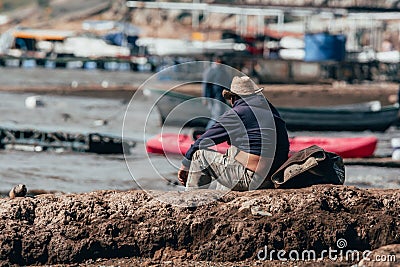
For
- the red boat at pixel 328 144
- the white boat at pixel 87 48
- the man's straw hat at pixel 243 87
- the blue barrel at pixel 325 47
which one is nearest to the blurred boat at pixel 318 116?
the red boat at pixel 328 144

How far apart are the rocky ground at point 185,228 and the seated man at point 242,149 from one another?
368 millimetres

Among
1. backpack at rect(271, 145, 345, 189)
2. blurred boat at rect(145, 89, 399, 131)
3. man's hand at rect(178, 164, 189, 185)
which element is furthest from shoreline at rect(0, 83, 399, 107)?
man's hand at rect(178, 164, 189, 185)

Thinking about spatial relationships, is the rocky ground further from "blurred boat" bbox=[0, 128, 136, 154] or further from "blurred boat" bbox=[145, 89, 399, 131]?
"blurred boat" bbox=[145, 89, 399, 131]

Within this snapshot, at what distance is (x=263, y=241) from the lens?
8.00 meters

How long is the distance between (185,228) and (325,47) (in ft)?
95.6

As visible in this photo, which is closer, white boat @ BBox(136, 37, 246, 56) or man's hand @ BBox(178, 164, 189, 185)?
man's hand @ BBox(178, 164, 189, 185)

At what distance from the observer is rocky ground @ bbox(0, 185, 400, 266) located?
7.98 metres

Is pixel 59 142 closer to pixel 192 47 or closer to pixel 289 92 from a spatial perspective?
pixel 289 92

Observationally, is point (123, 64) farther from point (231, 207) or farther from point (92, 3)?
point (92, 3)

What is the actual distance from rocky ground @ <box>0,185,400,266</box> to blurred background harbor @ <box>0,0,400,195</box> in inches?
199

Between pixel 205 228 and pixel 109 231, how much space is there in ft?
2.77

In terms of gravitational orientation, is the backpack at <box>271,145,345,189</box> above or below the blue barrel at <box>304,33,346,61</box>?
above

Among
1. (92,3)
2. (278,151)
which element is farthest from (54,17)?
(278,151)

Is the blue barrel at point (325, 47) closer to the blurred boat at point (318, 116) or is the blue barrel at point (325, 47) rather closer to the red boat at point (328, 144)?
the blurred boat at point (318, 116)
